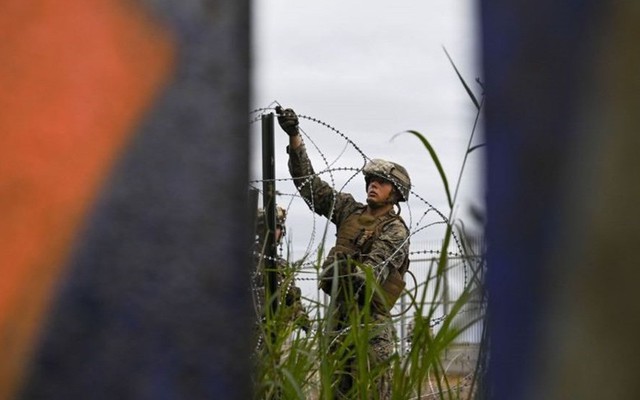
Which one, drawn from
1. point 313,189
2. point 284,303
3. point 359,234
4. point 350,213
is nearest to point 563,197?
point 284,303

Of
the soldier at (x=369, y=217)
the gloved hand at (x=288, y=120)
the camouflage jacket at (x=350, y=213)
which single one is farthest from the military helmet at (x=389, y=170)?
the gloved hand at (x=288, y=120)

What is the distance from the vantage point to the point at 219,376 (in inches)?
53.4

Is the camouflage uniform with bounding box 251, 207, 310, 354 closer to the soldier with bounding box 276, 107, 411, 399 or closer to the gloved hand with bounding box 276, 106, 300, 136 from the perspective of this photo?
the gloved hand with bounding box 276, 106, 300, 136

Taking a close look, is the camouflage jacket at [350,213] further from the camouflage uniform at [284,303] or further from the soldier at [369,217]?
the camouflage uniform at [284,303]

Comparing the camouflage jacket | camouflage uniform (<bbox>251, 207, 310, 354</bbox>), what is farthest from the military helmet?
camouflage uniform (<bbox>251, 207, 310, 354</bbox>)

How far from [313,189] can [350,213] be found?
1.59 feet

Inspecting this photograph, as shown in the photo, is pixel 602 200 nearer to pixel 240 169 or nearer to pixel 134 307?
pixel 240 169

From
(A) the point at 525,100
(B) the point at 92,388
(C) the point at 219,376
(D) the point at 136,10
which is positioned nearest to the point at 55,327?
(B) the point at 92,388

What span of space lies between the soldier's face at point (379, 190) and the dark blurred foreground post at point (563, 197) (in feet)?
12.8

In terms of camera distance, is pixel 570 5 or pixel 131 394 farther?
pixel 131 394

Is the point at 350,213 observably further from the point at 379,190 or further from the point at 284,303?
the point at 284,303

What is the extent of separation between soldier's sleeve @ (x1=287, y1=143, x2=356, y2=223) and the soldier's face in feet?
0.50

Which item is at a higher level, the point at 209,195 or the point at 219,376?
the point at 209,195

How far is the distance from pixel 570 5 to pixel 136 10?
53cm
